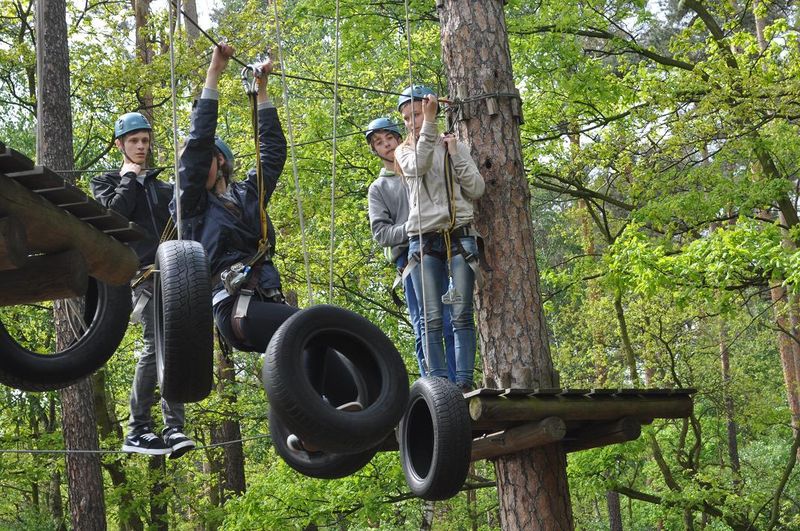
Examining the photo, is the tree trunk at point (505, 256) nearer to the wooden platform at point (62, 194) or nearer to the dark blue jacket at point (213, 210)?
the dark blue jacket at point (213, 210)

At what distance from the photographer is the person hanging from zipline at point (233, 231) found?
411 cm

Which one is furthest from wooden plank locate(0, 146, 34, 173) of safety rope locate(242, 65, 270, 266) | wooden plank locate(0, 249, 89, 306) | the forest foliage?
the forest foliage

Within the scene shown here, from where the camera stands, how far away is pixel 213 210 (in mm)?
4320

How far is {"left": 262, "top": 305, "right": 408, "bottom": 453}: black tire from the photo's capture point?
3600 mm

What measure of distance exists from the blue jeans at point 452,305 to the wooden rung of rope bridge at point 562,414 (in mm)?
297

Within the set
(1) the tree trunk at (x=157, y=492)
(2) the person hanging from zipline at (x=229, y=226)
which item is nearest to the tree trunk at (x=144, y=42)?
(1) the tree trunk at (x=157, y=492)

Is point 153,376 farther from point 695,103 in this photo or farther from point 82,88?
point 82,88

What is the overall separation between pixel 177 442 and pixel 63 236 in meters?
1.45

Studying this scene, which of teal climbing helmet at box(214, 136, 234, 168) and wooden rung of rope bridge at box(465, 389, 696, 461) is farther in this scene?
wooden rung of rope bridge at box(465, 389, 696, 461)

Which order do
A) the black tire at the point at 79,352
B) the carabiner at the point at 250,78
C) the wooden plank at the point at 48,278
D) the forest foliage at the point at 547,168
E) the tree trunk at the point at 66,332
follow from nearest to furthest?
the wooden plank at the point at 48,278 < the black tire at the point at 79,352 < the carabiner at the point at 250,78 < the forest foliage at the point at 547,168 < the tree trunk at the point at 66,332

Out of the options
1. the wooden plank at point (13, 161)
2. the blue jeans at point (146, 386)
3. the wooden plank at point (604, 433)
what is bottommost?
the wooden plank at point (604, 433)

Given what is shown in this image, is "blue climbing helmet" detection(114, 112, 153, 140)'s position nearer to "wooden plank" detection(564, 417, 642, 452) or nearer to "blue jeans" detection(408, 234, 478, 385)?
"blue jeans" detection(408, 234, 478, 385)

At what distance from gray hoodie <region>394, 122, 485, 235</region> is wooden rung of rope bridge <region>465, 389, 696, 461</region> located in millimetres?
991

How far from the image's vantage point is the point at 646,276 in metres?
8.67
